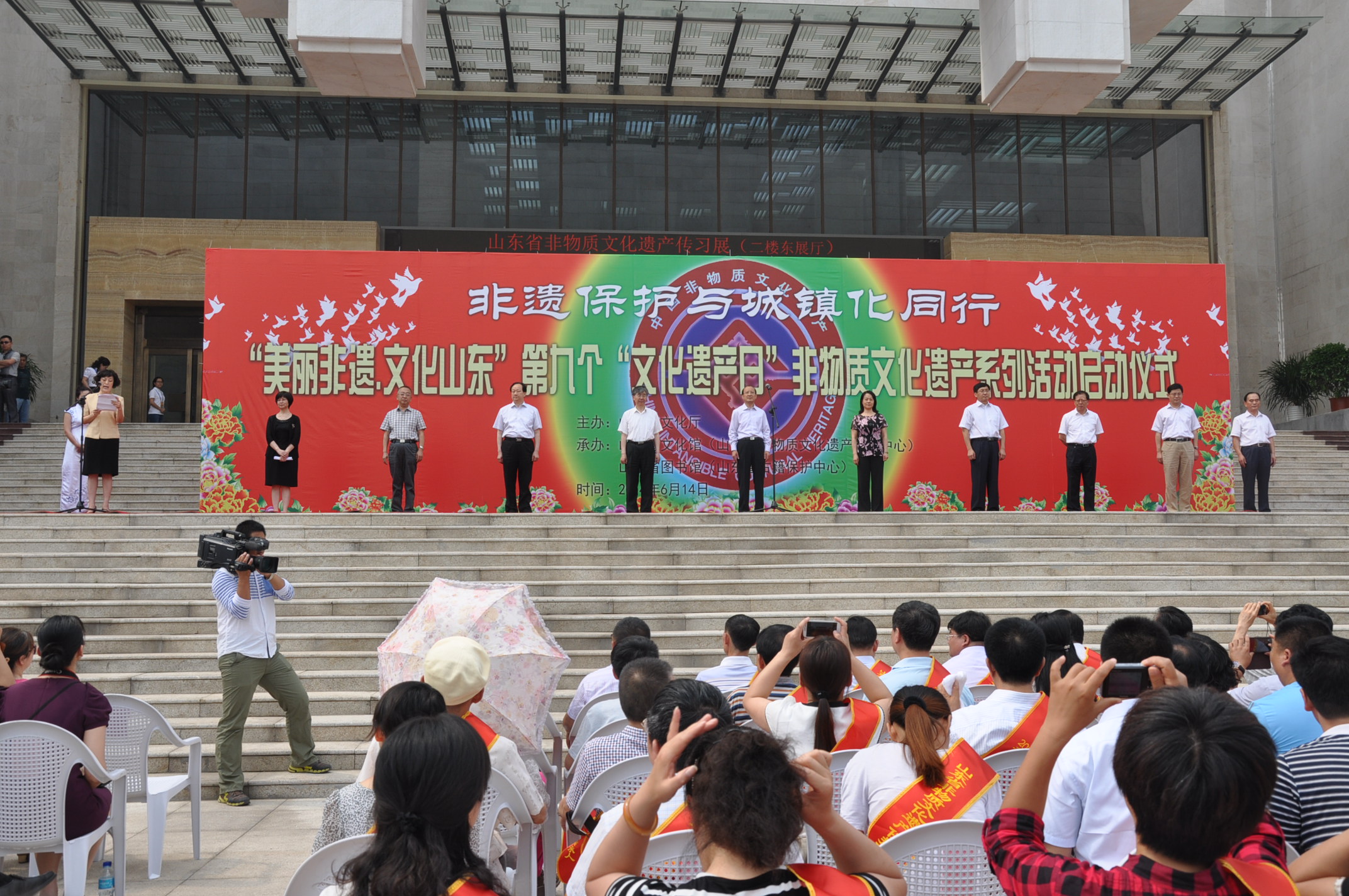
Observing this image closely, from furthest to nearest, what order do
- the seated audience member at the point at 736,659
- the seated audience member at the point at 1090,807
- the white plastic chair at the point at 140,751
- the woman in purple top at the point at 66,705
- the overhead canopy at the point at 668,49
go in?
the overhead canopy at the point at 668,49 → the seated audience member at the point at 736,659 → the white plastic chair at the point at 140,751 → the woman in purple top at the point at 66,705 → the seated audience member at the point at 1090,807

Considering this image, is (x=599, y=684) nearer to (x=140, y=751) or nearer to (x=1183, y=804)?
(x=140, y=751)

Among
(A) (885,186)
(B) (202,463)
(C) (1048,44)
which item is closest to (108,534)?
(B) (202,463)

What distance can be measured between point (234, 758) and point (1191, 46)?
60.5ft

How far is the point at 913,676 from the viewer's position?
447 centimetres

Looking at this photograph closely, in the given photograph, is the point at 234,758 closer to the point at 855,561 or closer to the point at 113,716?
the point at 113,716

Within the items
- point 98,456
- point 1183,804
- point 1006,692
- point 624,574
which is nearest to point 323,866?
point 1183,804

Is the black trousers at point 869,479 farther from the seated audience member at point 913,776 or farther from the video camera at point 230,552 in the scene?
the seated audience member at point 913,776

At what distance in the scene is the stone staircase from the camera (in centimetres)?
851

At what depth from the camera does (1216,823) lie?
1.58 metres

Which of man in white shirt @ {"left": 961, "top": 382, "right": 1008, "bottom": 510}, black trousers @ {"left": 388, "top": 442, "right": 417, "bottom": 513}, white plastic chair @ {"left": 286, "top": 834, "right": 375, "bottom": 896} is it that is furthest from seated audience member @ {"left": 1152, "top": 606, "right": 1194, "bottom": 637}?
black trousers @ {"left": 388, "top": 442, "right": 417, "bottom": 513}

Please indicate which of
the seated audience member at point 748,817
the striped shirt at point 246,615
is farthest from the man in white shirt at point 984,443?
the seated audience member at point 748,817

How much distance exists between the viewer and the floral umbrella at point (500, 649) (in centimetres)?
427

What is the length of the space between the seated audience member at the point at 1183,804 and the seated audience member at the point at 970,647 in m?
3.19

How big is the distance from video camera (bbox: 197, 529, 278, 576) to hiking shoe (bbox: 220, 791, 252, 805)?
1.31 meters
